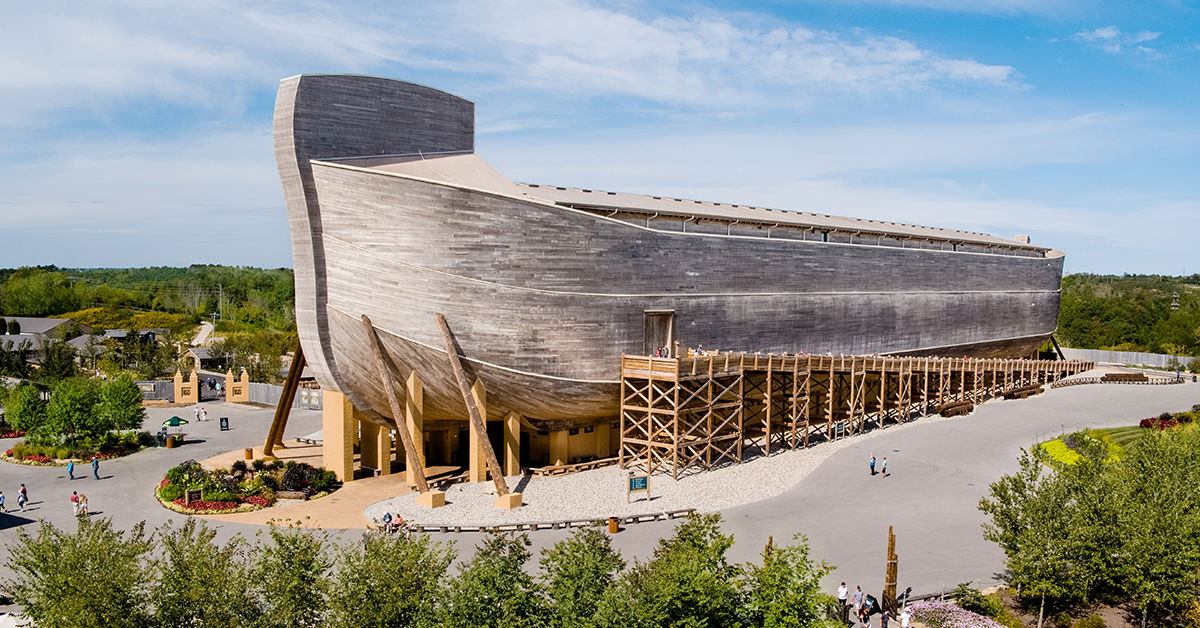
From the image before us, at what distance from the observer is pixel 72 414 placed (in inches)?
1666

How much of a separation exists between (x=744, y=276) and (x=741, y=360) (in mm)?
4684

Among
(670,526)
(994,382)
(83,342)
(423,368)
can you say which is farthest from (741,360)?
(83,342)

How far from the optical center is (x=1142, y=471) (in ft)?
74.2

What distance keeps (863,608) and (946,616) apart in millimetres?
1939

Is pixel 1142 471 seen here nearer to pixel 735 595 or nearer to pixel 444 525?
pixel 735 595

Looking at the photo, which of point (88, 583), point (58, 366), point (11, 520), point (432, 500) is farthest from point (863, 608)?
point (58, 366)

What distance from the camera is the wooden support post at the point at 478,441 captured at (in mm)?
32594

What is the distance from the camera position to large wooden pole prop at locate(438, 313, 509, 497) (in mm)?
30500

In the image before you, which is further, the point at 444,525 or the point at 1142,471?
the point at 444,525

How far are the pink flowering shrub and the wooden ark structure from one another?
54.1ft

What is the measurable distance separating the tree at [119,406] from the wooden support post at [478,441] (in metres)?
21.4

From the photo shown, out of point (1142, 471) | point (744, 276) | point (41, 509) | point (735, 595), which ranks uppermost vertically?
point (744, 276)

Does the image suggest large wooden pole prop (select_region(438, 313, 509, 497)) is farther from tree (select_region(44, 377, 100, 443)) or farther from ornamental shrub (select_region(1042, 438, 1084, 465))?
ornamental shrub (select_region(1042, 438, 1084, 465))

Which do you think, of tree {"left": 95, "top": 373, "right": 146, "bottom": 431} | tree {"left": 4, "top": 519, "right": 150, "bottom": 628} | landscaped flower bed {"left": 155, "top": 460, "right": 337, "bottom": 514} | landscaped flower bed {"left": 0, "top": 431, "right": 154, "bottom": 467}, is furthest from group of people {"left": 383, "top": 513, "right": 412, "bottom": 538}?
tree {"left": 95, "top": 373, "right": 146, "bottom": 431}
